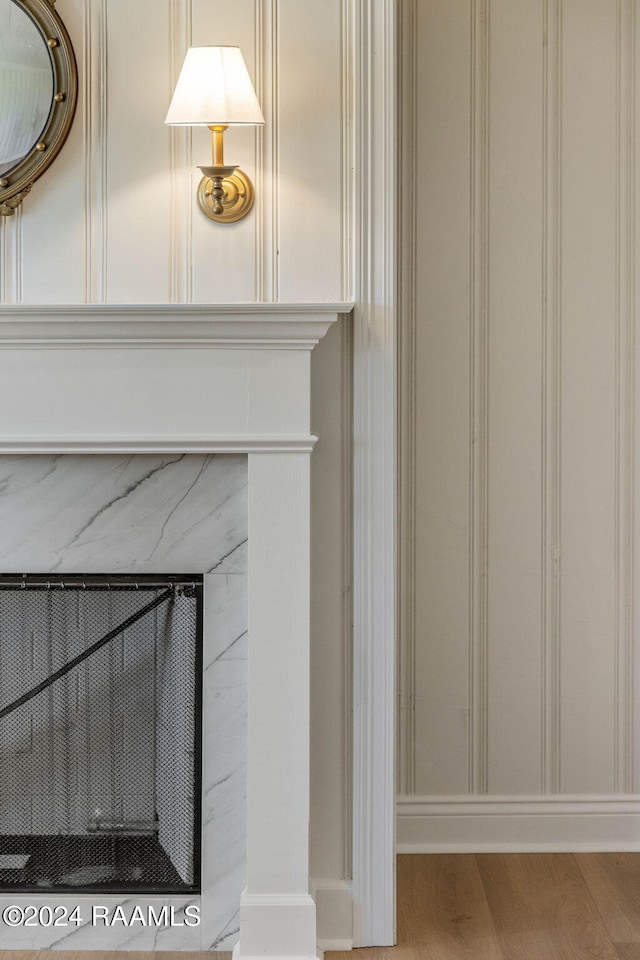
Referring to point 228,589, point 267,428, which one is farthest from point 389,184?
point 228,589

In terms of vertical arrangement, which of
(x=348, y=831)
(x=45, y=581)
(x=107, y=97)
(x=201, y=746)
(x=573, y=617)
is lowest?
(x=348, y=831)

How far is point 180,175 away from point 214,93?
0.23 metres

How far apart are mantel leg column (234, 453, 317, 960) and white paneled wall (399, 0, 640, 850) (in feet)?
1.97

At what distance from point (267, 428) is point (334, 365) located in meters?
0.22

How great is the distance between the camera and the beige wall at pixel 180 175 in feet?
6.67

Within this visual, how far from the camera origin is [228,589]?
2074 mm

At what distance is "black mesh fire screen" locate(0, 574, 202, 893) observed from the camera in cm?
208

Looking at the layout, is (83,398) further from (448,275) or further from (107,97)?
(448,275)

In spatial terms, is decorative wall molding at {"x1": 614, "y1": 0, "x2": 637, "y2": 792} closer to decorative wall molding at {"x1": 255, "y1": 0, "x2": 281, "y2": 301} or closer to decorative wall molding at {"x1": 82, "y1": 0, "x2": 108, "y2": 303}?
decorative wall molding at {"x1": 255, "y1": 0, "x2": 281, "y2": 301}

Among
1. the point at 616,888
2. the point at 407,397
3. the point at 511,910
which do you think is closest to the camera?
the point at 511,910

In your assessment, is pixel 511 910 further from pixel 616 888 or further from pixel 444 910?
pixel 616 888

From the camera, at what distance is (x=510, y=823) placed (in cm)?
257

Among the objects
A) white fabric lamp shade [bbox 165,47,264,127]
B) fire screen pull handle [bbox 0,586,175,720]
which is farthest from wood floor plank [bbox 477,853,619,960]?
white fabric lamp shade [bbox 165,47,264,127]

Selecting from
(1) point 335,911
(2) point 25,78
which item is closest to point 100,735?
(1) point 335,911
